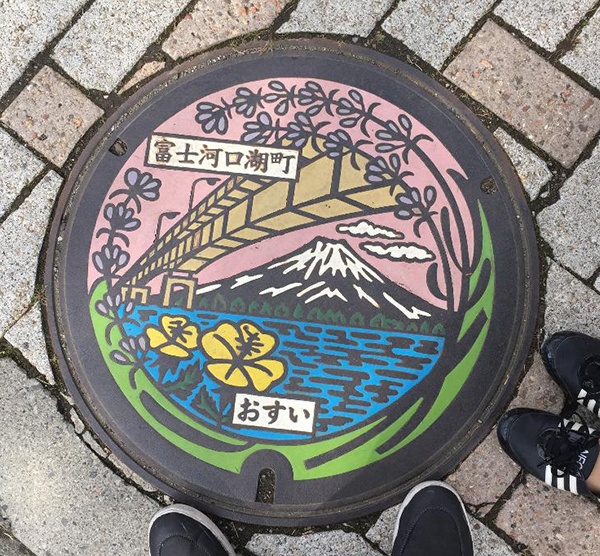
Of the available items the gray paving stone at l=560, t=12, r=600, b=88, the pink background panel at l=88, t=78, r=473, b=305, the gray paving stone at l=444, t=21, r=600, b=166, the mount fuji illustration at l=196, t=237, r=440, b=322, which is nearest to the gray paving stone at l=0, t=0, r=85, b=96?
the pink background panel at l=88, t=78, r=473, b=305

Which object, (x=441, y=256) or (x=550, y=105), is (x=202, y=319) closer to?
(x=441, y=256)

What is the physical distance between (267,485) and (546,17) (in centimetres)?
159

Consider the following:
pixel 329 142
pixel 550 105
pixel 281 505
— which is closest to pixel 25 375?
pixel 281 505

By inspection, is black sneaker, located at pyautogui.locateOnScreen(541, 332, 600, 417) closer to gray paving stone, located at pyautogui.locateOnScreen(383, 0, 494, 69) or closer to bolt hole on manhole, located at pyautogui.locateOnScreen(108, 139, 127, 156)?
gray paving stone, located at pyautogui.locateOnScreen(383, 0, 494, 69)

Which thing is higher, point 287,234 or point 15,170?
point 287,234

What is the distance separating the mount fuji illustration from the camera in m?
1.67

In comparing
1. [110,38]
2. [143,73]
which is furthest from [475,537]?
[110,38]

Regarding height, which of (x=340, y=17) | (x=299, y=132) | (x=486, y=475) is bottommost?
(x=486, y=475)

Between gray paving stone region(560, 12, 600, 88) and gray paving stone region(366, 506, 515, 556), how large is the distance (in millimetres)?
1327

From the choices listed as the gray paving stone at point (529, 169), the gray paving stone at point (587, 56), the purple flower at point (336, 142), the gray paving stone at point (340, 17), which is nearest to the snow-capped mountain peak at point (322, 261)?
the purple flower at point (336, 142)

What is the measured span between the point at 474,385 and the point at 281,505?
0.64 m

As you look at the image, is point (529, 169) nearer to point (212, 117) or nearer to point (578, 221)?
point (578, 221)

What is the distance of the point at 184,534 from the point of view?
1.67 m

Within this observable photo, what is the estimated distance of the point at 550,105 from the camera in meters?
1.71
